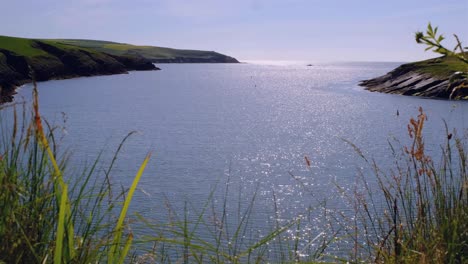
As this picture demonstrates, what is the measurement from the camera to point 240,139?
44.4 m

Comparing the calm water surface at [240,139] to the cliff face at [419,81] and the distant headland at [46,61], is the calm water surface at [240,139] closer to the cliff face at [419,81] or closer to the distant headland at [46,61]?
the cliff face at [419,81]

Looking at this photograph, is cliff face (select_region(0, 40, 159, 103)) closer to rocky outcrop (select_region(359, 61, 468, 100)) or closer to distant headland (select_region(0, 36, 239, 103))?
distant headland (select_region(0, 36, 239, 103))

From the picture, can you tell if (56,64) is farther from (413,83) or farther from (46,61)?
(413,83)

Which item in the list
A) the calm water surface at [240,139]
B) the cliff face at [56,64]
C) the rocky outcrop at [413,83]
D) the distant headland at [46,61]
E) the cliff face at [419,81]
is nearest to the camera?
the calm water surface at [240,139]

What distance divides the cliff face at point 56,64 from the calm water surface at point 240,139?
18.0ft

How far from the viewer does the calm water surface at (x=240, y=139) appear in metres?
23.9

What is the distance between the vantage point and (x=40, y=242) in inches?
112

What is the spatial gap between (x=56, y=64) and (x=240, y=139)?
70625 mm

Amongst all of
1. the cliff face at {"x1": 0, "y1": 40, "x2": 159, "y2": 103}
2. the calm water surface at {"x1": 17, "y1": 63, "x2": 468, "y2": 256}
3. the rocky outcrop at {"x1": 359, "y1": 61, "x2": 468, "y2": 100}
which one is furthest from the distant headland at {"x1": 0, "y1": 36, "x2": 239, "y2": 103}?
the rocky outcrop at {"x1": 359, "y1": 61, "x2": 468, "y2": 100}

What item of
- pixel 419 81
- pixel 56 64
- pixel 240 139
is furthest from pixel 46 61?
pixel 240 139

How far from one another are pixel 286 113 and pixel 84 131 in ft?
93.8

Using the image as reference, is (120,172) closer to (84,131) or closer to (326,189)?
(326,189)

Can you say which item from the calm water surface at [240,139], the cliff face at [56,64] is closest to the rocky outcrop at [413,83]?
the calm water surface at [240,139]

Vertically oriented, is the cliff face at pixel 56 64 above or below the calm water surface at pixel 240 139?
above
